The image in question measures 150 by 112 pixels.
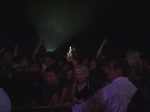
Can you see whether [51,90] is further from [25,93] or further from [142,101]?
[142,101]

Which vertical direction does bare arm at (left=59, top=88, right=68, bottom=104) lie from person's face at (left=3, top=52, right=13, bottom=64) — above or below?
below

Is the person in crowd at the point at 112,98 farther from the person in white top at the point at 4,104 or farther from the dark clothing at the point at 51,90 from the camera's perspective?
the dark clothing at the point at 51,90

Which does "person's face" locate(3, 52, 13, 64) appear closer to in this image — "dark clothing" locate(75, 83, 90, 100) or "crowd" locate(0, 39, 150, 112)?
"crowd" locate(0, 39, 150, 112)

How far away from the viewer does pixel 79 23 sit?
1500 centimetres

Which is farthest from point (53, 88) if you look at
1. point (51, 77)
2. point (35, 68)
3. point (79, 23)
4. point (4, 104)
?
point (79, 23)

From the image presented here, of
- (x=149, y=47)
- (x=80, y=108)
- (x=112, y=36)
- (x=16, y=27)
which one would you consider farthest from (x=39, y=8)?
(x=80, y=108)

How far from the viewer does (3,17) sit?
1426cm

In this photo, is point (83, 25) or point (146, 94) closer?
point (146, 94)

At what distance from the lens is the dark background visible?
14242 mm

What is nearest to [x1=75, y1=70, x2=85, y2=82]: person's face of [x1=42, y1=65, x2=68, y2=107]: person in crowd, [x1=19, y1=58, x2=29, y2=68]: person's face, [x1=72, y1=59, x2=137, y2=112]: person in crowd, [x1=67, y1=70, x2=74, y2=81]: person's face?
[x1=42, y1=65, x2=68, y2=107]: person in crowd

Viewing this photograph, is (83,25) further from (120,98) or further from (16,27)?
(120,98)

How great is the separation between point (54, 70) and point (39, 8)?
1072 centimetres

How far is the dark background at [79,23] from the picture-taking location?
14242mm

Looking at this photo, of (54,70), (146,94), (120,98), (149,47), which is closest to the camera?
(146,94)
